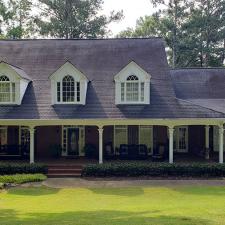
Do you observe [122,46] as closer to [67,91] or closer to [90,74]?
[90,74]

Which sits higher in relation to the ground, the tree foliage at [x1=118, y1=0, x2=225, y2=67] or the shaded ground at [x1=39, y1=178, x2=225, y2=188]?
the tree foliage at [x1=118, y1=0, x2=225, y2=67]

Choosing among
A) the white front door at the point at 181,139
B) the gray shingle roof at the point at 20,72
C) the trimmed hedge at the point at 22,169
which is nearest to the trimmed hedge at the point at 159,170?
the trimmed hedge at the point at 22,169

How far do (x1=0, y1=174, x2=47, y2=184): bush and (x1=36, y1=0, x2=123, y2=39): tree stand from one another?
1129 inches

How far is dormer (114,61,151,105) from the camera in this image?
23.9 metres

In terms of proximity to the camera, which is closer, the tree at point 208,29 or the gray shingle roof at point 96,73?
the gray shingle roof at point 96,73

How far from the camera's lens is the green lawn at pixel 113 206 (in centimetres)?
1127

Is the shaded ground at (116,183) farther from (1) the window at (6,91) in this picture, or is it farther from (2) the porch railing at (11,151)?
(1) the window at (6,91)

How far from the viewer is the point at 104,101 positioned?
78.4 feet

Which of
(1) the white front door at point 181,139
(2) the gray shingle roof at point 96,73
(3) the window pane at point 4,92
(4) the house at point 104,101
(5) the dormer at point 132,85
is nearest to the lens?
(4) the house at point 104,101

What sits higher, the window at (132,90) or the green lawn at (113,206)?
the window at (132,90)

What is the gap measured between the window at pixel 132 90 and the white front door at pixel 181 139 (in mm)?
5302

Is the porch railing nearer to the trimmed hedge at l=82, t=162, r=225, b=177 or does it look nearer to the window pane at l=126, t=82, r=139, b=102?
the trimmed hedge at l=82, t=162, r=225, b=177

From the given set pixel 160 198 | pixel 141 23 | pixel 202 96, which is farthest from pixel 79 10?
pixel 160 198

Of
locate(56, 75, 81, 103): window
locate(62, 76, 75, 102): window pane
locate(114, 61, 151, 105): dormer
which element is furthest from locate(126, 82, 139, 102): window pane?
locate(62, 76, 75, 102): window pane
